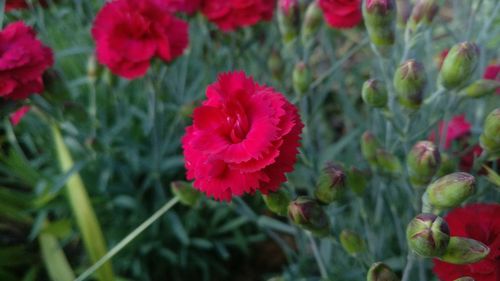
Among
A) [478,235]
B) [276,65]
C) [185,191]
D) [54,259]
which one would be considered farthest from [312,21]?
[54,259]

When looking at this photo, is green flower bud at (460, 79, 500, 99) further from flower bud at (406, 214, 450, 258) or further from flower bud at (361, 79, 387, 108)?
flower bud at (406, 214, 450, 258)

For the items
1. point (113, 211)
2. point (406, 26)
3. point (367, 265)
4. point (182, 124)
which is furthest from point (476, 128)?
point (113, 211)

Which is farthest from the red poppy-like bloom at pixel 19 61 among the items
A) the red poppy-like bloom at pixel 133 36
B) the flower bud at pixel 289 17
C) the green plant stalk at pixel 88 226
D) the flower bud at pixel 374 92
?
the flower bud at pixel 374 92

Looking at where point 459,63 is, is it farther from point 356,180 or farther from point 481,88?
point 356,180

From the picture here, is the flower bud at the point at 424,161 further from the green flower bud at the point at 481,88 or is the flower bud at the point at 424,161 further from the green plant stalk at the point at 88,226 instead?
the green plant stalk at the point at 88,226

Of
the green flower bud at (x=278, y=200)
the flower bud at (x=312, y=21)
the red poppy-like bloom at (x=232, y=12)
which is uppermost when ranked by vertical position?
the red poppy-like bloom at (x=232, y=12)

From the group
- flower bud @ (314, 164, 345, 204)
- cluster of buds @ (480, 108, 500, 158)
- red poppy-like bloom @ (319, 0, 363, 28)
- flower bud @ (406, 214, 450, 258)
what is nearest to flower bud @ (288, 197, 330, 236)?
flower bud @ (314, 164, 345, 204)

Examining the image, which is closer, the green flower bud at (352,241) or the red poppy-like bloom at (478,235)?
the red poppy-like bloom at (478,235)
